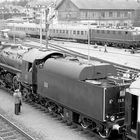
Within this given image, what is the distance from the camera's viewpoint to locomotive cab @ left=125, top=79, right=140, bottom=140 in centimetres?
1049

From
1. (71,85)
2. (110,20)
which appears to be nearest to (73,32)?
(110,20)

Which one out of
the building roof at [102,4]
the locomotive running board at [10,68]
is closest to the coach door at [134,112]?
the locomotive running board at [10,68]

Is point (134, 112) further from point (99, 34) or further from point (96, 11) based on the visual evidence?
point (96, 11)

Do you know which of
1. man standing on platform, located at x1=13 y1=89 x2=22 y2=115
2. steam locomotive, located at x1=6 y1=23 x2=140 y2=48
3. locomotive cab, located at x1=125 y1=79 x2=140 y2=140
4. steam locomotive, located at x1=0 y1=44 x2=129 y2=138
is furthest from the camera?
steam locomotive, located at x1=6 y1=23 x2=140 y2=48

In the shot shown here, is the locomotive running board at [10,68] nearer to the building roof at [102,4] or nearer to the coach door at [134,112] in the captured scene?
the coach door at [134,112]

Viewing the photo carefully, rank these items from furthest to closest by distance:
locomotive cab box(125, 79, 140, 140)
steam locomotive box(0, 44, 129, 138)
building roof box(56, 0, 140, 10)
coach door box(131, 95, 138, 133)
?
building roof box(56, 0, 140, 10) → steam locomotive box(0, 44, 129, 138) → coach door box(131, 95, 138, 133) → locomotive cab box(125, 79, 140, 140)

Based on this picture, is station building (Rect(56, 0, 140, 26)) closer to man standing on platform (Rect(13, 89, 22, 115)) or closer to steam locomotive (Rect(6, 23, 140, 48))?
steam locomotive (Rect(6, 23, 140, 48))

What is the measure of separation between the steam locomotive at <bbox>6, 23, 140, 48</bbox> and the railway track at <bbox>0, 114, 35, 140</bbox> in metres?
26.4

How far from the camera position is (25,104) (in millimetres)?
19125

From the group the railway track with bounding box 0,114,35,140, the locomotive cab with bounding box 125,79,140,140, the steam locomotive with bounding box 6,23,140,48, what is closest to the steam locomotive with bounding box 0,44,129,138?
the locomotive cab with bounding box 125,79,140,140

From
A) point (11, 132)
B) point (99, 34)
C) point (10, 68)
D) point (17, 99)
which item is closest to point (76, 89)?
point (11, 132)

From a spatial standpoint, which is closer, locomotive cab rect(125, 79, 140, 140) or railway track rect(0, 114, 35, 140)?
locomotive cab rect(125, 79, 140, 140)

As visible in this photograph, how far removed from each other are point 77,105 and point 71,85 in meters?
0.87

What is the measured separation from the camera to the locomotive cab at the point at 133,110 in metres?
10.5
